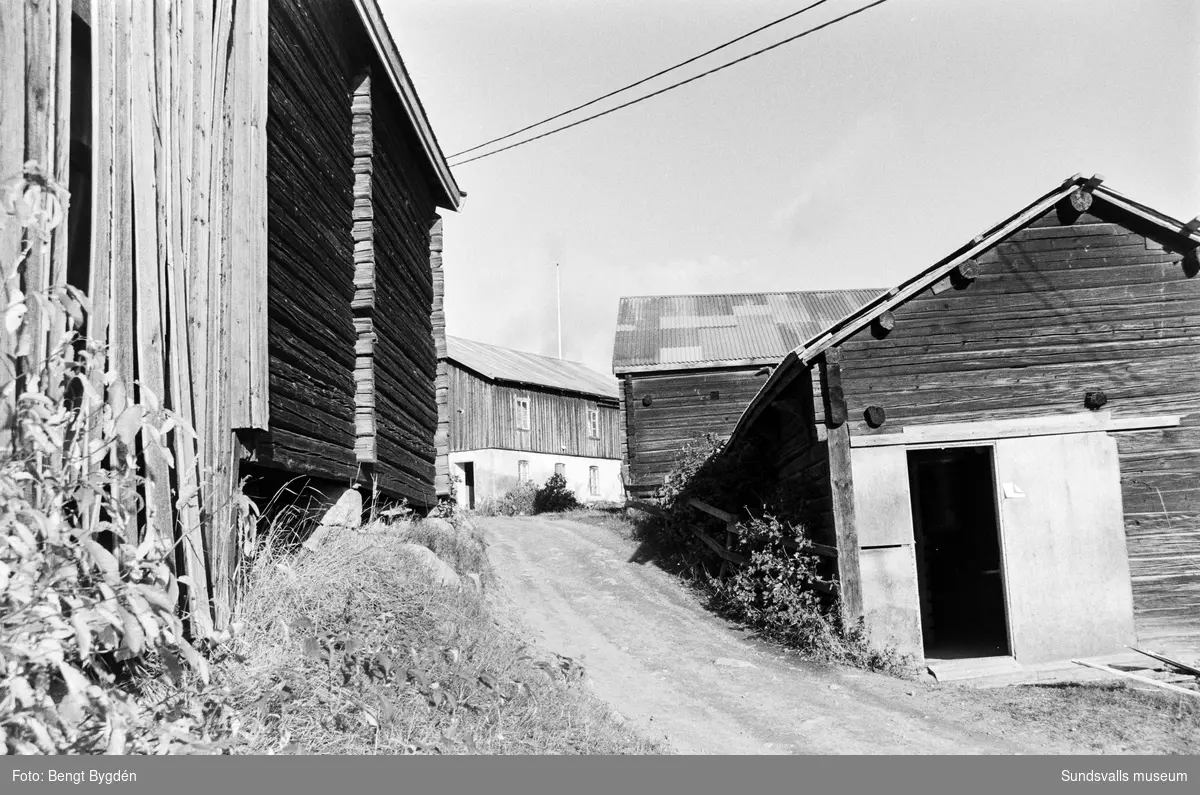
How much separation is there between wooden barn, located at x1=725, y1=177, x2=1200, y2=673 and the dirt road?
→ 1465 mm

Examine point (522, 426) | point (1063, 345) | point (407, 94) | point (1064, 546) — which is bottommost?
point (1064, 546)

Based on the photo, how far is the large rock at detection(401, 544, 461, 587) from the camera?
908 centimetres

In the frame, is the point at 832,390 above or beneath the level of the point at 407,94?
beneath

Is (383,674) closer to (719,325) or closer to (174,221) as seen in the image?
(174,221)

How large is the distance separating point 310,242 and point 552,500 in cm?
2338

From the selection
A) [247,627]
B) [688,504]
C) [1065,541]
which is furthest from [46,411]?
[688,504]

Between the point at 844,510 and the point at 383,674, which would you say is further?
the point at 844,510

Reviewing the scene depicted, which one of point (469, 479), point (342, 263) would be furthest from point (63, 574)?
point (469, 479)

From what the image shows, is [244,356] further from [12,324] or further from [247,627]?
[12,324]

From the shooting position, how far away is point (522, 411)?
3594 centimetres

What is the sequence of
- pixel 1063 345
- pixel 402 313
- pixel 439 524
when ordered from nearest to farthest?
1. pixel 1063 345
2. pixel 402 313
3. pixel 439 524

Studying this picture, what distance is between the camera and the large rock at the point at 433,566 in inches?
357

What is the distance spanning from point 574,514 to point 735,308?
766cm

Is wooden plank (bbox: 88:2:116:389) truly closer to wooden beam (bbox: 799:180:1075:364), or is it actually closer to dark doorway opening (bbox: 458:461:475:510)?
wooden beam (bbox: 799:180:1075:364)
